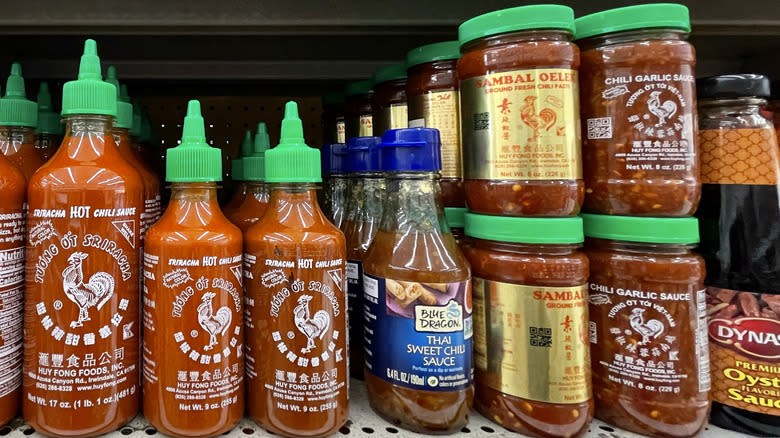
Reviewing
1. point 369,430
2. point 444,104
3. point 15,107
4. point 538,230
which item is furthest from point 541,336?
point 15,107

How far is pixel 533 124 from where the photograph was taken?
1.90 ft

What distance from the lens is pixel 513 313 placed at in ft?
1.92

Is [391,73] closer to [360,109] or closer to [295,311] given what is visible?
[360,109]

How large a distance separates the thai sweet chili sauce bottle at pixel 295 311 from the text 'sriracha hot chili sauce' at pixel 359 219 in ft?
0.46

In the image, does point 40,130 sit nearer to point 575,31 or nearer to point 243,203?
point 243,203

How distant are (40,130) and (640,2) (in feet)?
3.19

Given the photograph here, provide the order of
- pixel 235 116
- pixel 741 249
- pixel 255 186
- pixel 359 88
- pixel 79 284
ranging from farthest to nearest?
pixel 235 116
pixel 359 88
pixel 255 186
pixel 741 249
pixel 79 284

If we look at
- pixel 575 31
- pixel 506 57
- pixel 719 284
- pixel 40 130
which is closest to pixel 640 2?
pixel 575 31

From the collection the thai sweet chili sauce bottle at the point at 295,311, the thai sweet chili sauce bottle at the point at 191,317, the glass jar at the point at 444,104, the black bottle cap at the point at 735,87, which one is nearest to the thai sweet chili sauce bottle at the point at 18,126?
the thai sweet chili sauce bottle at the point at 191,317

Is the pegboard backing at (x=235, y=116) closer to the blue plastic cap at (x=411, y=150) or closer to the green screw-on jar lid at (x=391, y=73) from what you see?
the green screw-on jar lid at (x=391, y=73)

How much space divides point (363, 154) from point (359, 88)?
0.84 feet

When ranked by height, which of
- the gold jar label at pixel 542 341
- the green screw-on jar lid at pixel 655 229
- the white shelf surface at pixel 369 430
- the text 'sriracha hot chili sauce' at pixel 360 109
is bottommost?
the white shelf surface at pixel 369 430

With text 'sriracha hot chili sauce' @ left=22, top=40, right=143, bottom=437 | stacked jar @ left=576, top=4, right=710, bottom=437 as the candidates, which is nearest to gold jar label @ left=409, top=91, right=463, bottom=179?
stacked jar @ left=576, top=4, right=710, bottom=437

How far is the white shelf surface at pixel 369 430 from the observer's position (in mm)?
562
